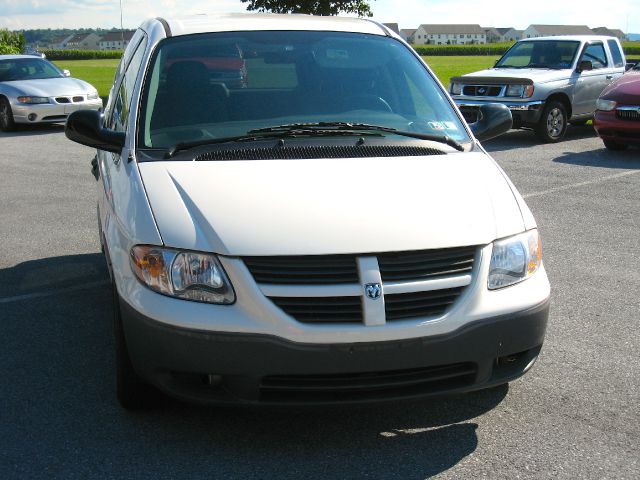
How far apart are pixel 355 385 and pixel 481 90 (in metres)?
12.7

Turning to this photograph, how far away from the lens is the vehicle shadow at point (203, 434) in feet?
12.0

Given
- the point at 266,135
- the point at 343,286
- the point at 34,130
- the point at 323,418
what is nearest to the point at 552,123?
the point at 34,130

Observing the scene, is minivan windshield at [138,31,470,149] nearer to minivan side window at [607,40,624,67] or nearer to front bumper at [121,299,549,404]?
front bumper at [121,299,549,404]

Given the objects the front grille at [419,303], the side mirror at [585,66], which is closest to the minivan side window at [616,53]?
the side mirror at [585,66]

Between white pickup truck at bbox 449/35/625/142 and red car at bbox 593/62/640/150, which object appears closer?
red car at bbox 593/62/640/150

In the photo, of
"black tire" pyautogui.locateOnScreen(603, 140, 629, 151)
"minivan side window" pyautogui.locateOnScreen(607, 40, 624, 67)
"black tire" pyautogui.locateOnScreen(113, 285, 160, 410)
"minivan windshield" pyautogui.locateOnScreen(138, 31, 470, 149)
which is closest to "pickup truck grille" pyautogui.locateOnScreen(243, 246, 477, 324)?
"black tire" pyautogui.locateOnScreen(113, 285, 160, 410)

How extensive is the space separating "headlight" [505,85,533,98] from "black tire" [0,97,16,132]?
935 cm

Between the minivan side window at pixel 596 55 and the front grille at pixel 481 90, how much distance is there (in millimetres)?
1966

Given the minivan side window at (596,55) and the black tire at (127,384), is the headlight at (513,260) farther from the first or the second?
the minivan side window at (596,55)

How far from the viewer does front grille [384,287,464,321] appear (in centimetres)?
358

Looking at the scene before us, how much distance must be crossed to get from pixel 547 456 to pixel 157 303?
1.69 metres

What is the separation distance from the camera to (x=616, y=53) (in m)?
17.2

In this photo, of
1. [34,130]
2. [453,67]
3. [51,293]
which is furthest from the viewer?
[453,67]

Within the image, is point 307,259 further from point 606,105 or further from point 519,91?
point 519,91
